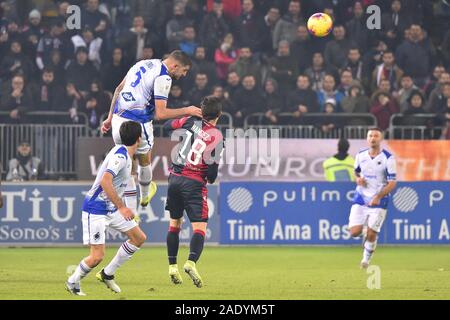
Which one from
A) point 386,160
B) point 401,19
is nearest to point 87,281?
point 386,160

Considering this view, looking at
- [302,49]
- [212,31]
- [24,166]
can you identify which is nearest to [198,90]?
[212,31]

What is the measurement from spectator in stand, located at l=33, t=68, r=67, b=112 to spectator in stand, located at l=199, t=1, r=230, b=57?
3.27m

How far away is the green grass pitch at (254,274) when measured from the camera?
1215 centimetres

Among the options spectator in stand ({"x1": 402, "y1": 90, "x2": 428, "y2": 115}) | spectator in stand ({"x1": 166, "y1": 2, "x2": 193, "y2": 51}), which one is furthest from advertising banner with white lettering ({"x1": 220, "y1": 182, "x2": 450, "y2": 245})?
spectator in stand ({"x1": 166, "y1": 2, "x2": 193, "y2": 51})

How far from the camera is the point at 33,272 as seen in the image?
15.0m

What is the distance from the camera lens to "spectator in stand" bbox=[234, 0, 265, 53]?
23953mm

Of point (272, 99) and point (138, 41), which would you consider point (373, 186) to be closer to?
point (272, 99)

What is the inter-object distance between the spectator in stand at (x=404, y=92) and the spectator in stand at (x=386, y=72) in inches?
15.7

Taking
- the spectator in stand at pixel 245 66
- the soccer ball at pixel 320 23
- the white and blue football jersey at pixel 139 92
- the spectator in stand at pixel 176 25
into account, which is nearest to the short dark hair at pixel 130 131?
the white and blue football jersey at pixel 139 92

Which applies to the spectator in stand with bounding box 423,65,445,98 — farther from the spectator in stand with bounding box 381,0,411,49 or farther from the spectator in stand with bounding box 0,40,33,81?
the spectator in stand with bounding box 0,40,33,81

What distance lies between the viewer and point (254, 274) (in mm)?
15055

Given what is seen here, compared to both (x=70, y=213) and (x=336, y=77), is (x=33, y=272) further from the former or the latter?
(x=336, y=77)

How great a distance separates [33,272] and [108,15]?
32.8ft

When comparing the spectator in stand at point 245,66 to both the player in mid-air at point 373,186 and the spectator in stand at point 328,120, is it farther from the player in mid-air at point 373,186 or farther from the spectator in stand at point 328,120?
the player in mid-air at point 373,186
